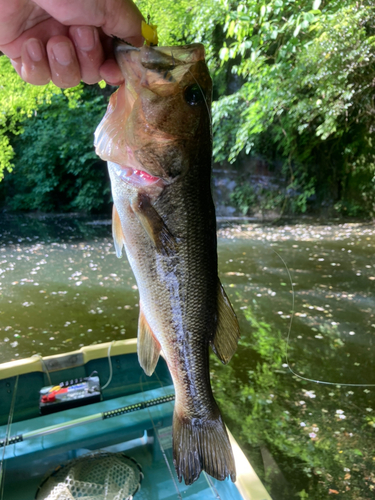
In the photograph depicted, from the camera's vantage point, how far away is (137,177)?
3.96 ft

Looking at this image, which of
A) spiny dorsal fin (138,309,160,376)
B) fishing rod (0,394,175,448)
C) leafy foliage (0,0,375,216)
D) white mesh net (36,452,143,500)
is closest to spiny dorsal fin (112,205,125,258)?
spiny dorsal fin (138,309,160,376)

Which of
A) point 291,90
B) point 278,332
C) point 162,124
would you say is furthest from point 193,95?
point 291,90

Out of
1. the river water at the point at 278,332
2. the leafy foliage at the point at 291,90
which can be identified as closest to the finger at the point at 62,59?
the river water at the point at 278,332

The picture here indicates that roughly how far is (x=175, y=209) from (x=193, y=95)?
367 millimetres

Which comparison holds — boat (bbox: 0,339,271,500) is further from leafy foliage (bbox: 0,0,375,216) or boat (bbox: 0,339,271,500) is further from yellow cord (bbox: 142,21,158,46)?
leafy foliage (bbox: 0,0,375,216)

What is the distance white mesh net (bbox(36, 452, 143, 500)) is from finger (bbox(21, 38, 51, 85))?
2183 millimetres

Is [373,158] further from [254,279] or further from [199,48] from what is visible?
[199,48]

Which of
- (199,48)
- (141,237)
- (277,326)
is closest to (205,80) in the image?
(199,48)

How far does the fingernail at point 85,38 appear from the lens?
131 cm

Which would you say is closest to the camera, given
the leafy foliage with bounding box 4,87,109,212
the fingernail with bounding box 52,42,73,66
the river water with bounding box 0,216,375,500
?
the fingernail with bounding box 52,42,73,66

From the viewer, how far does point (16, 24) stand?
55.6 inches

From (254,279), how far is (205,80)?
6.16 metres

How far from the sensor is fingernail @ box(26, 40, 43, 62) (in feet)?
4.50

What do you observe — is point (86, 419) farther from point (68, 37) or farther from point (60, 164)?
point (60, 164)
